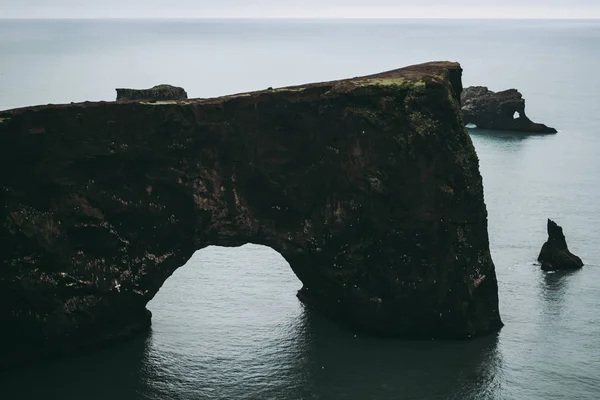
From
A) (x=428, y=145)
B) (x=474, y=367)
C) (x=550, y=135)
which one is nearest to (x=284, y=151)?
(x=428, y=145)

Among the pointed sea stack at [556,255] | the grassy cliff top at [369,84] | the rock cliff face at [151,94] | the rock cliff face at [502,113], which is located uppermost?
the rock cliff face at [502,113]

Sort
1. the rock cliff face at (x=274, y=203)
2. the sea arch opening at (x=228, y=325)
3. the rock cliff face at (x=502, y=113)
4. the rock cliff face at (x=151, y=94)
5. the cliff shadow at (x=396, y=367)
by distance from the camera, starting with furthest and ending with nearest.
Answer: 1. the rock cliff face at (x=502, y=113)
2. the rock cliff face at (x=151, y=94)
3. the rock cliff face at (x=274, y=203)
4. the sea arch opening at (x=228, y=325)
5. the cliff shadow at (x=396, y=367)

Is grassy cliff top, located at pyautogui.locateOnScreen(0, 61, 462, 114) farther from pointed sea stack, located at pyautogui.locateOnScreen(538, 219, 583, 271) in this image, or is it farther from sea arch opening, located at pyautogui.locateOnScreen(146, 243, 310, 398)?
pointed sea stack, located at pyautogui.locateOnScreen(538, 219, 583, 271)

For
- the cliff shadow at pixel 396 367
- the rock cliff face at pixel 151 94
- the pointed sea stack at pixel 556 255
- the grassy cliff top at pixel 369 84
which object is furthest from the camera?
the rock cliff face at pixel 151 94

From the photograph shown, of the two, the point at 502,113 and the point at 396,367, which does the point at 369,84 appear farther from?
the point at 502,113

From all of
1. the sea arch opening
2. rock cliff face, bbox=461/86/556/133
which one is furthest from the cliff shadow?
rock cliff face, bbox=461/86/556/133

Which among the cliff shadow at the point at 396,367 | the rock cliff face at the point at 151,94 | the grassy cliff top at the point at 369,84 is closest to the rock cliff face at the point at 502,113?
the rock cliff face at the point at 151,94

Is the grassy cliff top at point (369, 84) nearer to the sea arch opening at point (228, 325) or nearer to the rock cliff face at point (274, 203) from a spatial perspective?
the rock cliff face at point (274, 203)

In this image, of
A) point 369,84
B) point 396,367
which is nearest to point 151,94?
point 369,84
